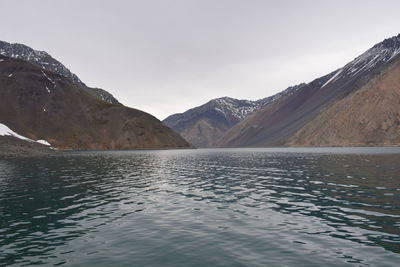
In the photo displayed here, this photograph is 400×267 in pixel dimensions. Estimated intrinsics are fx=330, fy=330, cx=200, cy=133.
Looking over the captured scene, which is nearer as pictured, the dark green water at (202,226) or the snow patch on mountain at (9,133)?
the dark green water at (202,226)

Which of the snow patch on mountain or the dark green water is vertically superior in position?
the snow patch on mountain

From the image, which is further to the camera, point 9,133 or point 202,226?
point 9,133

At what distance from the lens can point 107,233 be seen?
18.9 metres

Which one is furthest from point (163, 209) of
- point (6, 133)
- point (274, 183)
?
point (6, 133)

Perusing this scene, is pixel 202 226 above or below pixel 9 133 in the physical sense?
below

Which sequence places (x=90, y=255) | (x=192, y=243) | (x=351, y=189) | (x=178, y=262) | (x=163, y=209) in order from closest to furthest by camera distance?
1. (x=178, y=262)
2. (x=90, y=255)
3. (x=192, y=243)
4. (x=163, y=209)
5. (x=351, y=189)

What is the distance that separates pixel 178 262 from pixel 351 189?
85.0 feet

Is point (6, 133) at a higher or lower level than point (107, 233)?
higher

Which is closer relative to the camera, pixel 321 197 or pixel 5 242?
pixel 5 242

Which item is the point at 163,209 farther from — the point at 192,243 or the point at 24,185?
the point at 24,185

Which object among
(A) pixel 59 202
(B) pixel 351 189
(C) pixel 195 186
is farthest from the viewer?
(C) pixel 195 186

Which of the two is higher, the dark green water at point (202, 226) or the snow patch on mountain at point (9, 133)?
the snow patch on mountain at point (9, 133)

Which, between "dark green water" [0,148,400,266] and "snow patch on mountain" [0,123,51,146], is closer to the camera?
"dark green water" [0,148,400,266]

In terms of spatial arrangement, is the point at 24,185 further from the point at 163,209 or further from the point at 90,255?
the point at 90,255
